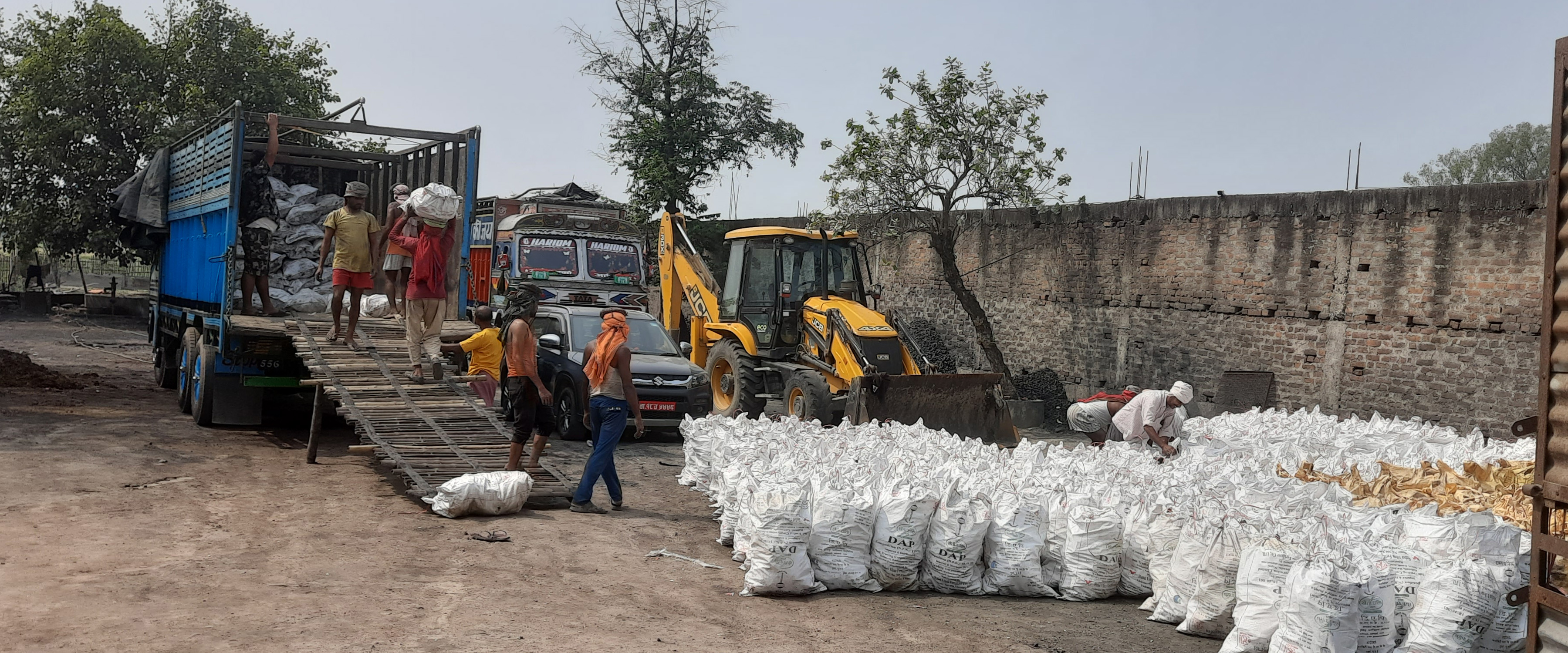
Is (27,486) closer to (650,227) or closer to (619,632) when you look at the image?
(619,632)

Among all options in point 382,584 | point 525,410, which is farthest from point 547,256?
point 382,584

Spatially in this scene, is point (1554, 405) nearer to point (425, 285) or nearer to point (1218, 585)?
point (1218, 585)

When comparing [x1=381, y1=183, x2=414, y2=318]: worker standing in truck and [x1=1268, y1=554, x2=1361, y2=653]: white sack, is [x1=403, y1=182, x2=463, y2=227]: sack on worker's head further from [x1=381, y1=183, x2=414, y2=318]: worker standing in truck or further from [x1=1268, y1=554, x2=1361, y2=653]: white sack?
[x1=1268, y1=554, x2=1361, y2=653]: white sack

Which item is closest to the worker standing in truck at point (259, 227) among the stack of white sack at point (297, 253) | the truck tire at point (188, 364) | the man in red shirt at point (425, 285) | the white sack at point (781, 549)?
the stack of white sack at point (297, 253)

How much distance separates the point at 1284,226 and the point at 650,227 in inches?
458

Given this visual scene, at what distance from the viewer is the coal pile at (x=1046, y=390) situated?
592 inches

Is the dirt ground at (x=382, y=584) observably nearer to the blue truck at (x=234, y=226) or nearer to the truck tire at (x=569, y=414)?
the blue truck at (x=234, y=226)

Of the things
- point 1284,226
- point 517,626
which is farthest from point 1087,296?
point 517,626

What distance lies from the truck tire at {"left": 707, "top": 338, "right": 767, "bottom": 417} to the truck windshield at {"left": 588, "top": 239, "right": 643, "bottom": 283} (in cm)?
155

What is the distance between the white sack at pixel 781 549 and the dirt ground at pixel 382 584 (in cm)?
10

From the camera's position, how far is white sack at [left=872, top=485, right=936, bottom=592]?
19.5 ft

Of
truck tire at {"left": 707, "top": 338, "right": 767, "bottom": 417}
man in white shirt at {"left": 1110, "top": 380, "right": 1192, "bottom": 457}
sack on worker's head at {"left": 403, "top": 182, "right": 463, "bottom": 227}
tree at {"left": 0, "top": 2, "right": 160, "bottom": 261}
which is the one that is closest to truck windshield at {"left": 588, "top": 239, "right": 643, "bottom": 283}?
truck tire at {"left": 707, "top": 338, "right": 767, "bottom": 417}

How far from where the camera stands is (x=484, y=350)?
8.88 meters

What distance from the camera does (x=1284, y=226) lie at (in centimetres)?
1246
